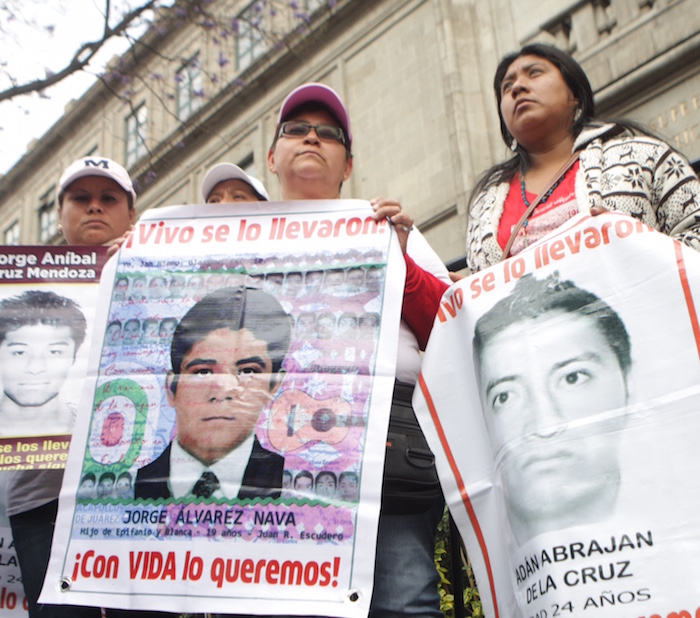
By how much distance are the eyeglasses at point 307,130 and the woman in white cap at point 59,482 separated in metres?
0.61

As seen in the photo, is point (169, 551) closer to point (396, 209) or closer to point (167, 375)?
point (167, 375)

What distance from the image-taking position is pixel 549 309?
6.69 ft

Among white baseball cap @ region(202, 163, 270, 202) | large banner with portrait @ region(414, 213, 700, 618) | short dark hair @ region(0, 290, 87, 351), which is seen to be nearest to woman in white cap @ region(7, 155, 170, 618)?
short dark hair @ region(0, 290, 87, 351)

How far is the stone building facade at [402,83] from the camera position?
9109mm

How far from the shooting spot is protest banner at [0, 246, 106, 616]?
8.29 ft

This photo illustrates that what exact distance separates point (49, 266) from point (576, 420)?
69.6 inches

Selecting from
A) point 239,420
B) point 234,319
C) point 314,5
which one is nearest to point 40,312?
point 234,319

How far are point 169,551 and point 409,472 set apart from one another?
631 mm

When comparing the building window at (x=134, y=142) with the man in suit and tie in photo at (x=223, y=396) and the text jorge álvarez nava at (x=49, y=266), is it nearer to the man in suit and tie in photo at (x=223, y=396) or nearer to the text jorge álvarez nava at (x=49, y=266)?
the text jorge álvarez nava at (x=49, y=266)

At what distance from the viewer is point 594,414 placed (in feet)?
6.05

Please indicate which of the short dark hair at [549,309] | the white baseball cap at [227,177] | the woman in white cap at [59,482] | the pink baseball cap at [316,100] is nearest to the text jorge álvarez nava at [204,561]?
the woman in white cap at [59,482]

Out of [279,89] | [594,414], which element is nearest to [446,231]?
[279,89]

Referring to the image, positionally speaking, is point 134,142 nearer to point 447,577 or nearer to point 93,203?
point 93,203

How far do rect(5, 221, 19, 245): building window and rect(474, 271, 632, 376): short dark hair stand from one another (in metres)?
26.1
